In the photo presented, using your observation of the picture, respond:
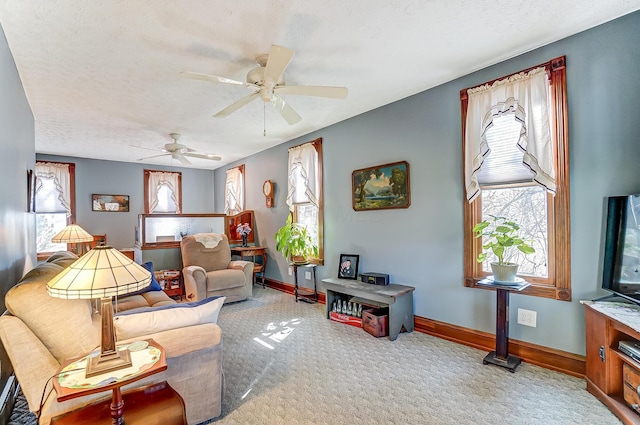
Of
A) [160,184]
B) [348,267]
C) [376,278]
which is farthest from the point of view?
[160,184]

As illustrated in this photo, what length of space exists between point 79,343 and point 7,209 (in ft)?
4.46

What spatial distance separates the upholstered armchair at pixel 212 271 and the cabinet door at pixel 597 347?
3.96m

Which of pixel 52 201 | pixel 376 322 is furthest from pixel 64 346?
pixel 52 201

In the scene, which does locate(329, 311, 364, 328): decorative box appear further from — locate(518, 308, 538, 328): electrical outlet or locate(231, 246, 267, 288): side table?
locate(231, 246, 267, 288): side table

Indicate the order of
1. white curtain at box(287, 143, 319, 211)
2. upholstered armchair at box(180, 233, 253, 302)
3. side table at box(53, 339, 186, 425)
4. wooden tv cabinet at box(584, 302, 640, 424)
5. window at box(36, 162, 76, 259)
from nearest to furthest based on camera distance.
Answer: side table at box(53, 339, 186, 425) < wooden tv cabinet at box(584, 302, 640, 424) < upholstered armchair at box(180, 233, 253, 302) < white curtain at box(287, 143, 319, 211) < window at box(36, 162, 76, 259)

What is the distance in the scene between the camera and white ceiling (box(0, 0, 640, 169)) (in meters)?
2.00

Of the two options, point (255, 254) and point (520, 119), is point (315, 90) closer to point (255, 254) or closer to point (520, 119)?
point (520, 119)

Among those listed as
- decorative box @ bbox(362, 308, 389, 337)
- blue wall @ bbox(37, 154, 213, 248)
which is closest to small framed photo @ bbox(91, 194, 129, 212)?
blue wall @ bbox(37, 154, 213, 248)

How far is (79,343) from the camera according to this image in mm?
1568

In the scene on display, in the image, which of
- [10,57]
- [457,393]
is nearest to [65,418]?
[457,393]

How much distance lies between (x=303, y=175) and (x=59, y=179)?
5.14 m

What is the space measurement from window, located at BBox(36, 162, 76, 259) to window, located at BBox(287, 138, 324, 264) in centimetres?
470

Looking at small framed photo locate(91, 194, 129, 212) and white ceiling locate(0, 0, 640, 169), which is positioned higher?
white ceiling locate(0, 0, 640, 169)

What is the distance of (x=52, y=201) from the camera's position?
6.05 m
